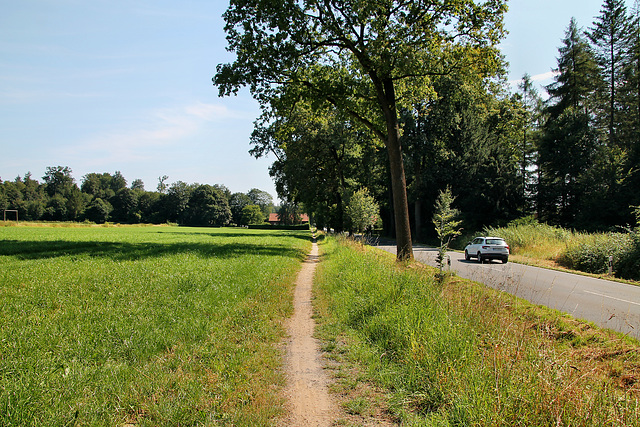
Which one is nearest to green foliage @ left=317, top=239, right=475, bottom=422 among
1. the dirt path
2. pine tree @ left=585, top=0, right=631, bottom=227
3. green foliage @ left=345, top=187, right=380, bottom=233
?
the dirt path

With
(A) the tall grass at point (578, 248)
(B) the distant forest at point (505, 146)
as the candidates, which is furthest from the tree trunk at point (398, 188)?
(B) the distant forest at point (505, 146)

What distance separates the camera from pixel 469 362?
189 inches

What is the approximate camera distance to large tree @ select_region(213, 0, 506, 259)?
52.7 ft

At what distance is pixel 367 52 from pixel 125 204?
12235 centimetres

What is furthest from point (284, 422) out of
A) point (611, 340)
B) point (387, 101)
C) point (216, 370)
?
point (387, 101)

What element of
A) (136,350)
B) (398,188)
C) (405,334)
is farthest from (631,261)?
(136,350)

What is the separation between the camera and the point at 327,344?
697cm

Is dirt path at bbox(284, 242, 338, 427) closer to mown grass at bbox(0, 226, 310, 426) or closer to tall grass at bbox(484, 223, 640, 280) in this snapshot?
mown grass at bbox(0, 226, 310, 426)

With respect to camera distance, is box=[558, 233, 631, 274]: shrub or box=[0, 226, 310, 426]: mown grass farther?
box=[558, 233, 631, 274]: shrub

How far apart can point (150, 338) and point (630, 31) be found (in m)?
51.9

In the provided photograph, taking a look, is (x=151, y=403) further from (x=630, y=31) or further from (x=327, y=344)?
(x=630, y=31)

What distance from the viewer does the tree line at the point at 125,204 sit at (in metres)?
105

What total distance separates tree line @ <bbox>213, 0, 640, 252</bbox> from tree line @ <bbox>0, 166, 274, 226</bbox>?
247 feet

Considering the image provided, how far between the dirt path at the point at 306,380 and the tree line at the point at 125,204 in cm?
11236
